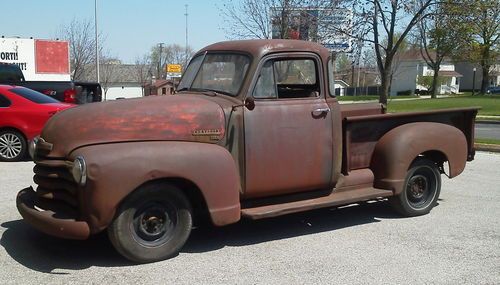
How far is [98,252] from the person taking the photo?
5.17 meters

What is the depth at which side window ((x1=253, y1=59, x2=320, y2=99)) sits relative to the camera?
5566mm

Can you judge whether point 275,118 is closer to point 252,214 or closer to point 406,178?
point 252,214

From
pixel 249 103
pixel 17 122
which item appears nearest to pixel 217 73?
pixel 249 103

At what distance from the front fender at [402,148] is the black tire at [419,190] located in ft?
0.65

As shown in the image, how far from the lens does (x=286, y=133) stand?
5.56 meters

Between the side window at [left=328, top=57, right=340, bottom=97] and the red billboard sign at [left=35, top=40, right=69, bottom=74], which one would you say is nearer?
the side window at [left=328, top=57, right=340, bottom=97]

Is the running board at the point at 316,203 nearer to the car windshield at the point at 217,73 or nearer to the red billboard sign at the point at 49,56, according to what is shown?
the car windshield at the point at 217,73

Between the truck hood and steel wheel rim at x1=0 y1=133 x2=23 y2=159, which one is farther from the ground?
the truck hood

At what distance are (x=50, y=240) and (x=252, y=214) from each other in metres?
2.07

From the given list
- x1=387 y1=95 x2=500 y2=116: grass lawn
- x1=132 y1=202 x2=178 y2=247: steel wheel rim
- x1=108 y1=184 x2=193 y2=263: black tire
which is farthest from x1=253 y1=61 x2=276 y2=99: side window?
x1=387 y1=95 x2=500 y2=116: grass lawn

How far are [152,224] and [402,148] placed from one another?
10.2ft

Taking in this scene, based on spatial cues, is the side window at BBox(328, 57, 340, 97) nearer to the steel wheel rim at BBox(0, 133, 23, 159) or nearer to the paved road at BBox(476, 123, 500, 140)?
the steel wheel rim at BBox(0, 133, 23, 159)

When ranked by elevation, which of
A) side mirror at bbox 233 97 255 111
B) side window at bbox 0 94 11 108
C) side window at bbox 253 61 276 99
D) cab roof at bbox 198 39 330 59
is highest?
cab roof at bbox 198 39 330 59

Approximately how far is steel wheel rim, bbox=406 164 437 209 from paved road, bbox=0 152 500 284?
24 centimetres
